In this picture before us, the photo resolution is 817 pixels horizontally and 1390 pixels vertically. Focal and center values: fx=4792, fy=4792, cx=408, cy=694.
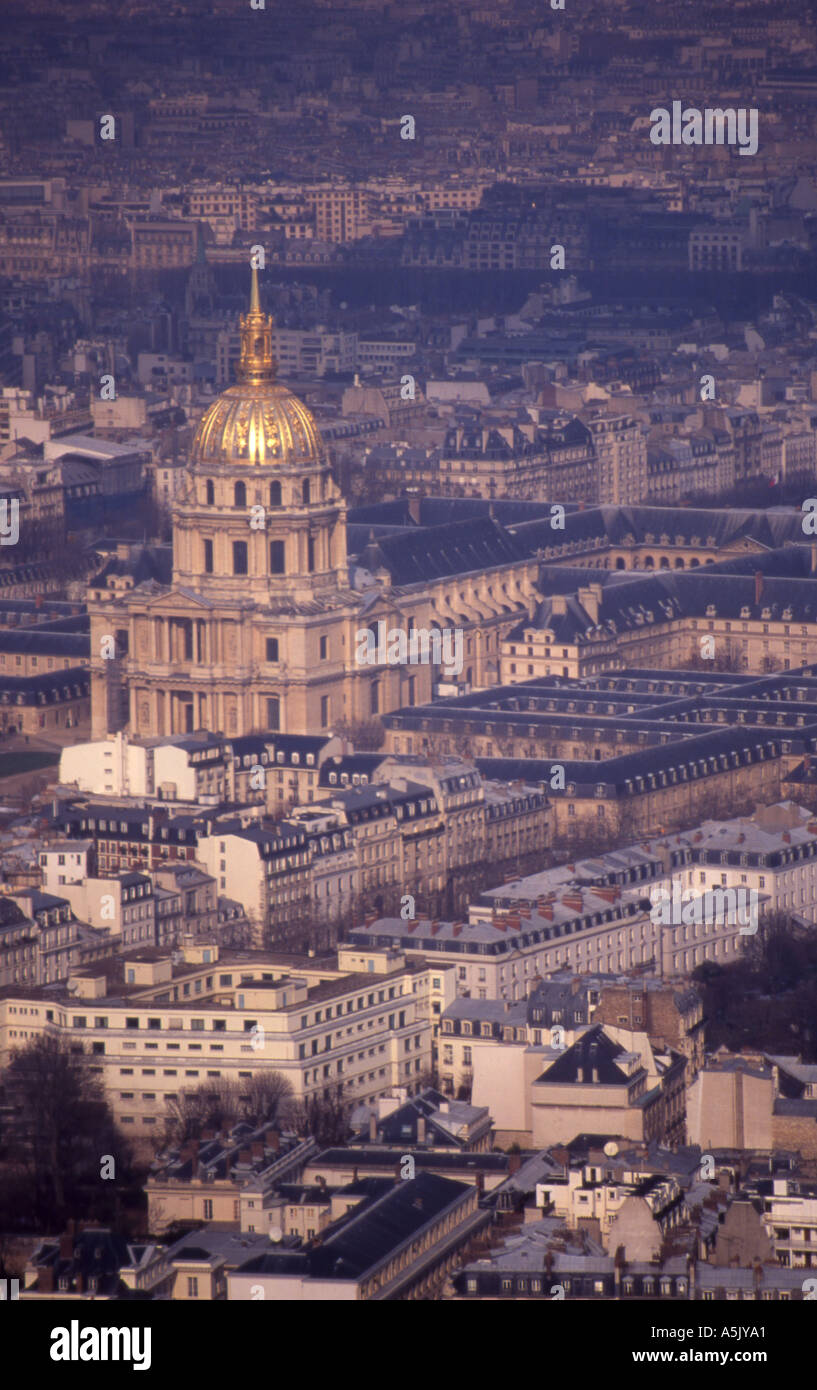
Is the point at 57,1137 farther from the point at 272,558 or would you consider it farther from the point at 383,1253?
the point at 272,558

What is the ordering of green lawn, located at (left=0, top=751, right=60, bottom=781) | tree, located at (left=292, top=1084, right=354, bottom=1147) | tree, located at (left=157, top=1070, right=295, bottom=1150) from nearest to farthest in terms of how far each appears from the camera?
tree, located at (left=292, top=1084, right=354, bottom=1147)
tree, located at (left=157, top=1070, right=295, bottom=1150)
green lawn, located at (left=0, top=751, right=60, bottom=781)

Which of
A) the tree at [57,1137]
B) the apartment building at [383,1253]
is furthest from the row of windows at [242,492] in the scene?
the apartment building at [383,1253]

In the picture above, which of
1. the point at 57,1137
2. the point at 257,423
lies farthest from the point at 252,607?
the point at 57,1137

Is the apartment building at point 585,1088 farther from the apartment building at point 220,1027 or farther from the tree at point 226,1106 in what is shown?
the tree at point 226,1106

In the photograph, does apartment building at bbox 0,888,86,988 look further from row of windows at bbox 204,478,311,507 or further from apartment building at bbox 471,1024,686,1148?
row of windows at bbox 204,478,311,507

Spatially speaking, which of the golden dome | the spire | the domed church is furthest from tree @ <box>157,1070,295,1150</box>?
the spire
